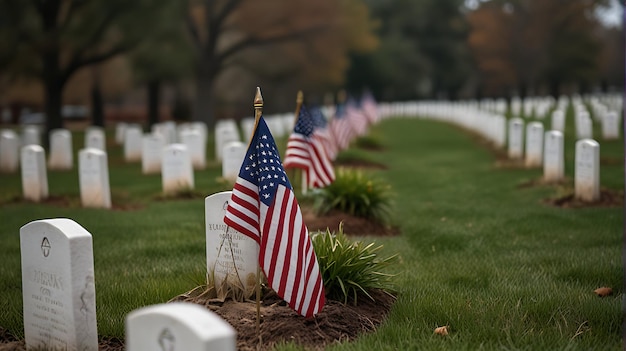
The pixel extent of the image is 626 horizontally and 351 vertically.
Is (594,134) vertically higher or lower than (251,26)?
lower

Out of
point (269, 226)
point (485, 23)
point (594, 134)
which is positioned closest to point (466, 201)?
point (269, 226)

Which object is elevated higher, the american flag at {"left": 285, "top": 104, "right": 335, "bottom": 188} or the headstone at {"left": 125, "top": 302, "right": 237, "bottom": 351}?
the american flag at {"left": 285, "top": 104, "right": 335, "bottom": 188}

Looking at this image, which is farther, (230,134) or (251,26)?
(251,26)

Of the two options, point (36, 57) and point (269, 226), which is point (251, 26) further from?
point (269, 226)

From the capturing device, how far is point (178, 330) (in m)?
3.40

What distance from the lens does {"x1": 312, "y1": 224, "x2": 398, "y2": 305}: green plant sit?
605cm

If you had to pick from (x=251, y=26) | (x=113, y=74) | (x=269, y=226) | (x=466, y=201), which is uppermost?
(x=251, y=26)

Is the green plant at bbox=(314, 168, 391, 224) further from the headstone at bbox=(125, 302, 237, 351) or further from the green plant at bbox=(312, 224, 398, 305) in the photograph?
the headstone at bbox=(125, 302, 237, 351)

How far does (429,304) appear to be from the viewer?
5.99 m

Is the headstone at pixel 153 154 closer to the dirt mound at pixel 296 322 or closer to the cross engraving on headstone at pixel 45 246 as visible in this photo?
the dirt mound at pixel 296 322

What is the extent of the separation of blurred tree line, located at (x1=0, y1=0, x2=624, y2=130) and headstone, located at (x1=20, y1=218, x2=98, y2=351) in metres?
19.8

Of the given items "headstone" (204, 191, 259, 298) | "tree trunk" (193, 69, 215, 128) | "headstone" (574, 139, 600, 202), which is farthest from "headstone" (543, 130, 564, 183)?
"tree trunk" (193, 69, 215, 128)

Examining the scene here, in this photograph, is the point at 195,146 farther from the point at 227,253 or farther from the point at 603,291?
the point at 603,291

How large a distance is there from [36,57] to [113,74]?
12332 millimetres
